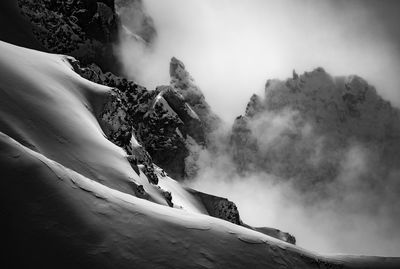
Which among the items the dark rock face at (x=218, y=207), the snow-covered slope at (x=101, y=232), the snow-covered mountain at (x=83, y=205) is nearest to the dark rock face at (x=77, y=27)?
the dark rock face at (x=218, y=207)

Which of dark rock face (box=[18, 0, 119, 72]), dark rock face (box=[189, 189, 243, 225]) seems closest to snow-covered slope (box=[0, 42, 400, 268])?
dark rock face (box=[189, 189, 243, 225])

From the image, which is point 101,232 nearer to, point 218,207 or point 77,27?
point 218,207

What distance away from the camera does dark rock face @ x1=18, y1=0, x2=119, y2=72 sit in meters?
77.6

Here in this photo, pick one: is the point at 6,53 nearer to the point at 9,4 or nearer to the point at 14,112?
the point at 14,112

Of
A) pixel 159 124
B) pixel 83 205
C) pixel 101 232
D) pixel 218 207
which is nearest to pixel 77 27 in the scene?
pixel 159 124

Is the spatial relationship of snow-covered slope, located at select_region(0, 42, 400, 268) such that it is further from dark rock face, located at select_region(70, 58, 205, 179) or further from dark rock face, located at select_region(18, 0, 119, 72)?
dark rock face, located at select_region(70, 58, 205, 179)

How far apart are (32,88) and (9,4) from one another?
57535mm

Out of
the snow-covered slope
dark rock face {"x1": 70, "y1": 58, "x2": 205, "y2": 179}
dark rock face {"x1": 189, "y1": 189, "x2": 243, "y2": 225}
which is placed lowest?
the snow-covered slope

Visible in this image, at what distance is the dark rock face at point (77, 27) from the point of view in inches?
3054

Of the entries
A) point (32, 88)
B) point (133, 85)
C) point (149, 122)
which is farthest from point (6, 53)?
point (149, 122)

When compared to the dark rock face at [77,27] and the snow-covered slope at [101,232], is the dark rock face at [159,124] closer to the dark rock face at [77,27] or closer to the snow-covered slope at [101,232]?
the dark rock face at [77,27]

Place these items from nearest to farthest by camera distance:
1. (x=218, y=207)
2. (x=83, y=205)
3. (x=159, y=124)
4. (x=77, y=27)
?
(x=83, y=205) → (x=218, y=207) → (x=77, y=27) → (x=159, y=124)

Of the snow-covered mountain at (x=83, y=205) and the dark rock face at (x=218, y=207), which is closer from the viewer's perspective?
the snow-covered mountain at (x=83, y=205)

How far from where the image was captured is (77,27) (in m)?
92.4
